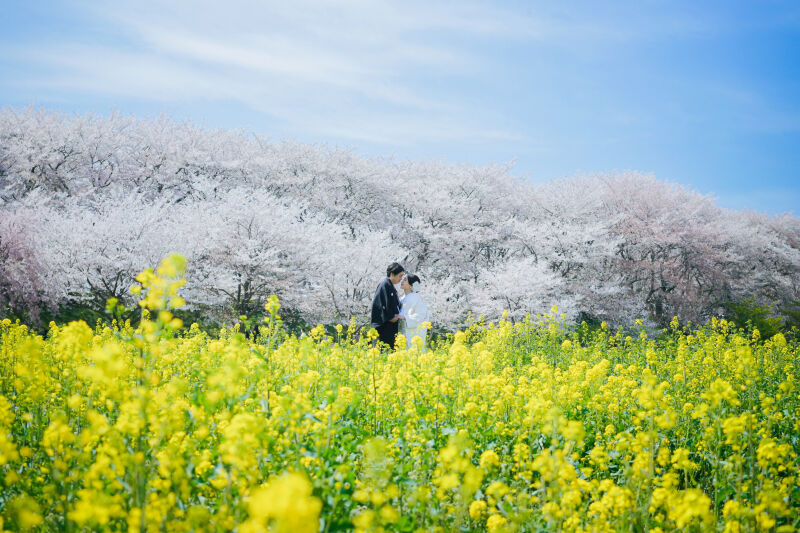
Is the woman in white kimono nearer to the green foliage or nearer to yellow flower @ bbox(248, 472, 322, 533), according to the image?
yellow flower @ bbox(248, 472, 322, 533)

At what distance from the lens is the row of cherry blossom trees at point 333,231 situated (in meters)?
14.4

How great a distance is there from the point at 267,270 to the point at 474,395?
38.6 feet

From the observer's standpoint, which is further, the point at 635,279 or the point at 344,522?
the point at 635,279

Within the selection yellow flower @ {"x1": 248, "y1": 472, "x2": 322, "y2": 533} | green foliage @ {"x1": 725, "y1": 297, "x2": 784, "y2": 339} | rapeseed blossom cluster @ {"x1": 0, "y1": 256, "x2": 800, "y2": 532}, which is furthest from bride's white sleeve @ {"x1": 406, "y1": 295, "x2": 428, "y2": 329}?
green foliage @ {"x1": 725, "y1": 297, "x2": 784, "y2": 339}

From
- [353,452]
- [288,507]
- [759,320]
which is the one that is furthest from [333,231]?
[759,320]

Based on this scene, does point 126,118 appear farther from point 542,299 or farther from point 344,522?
point 344,522

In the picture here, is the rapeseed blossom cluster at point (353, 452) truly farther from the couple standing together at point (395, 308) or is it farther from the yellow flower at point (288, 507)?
the couple standing together at point (395, 308)

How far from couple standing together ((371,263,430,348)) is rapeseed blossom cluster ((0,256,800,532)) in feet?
7.91

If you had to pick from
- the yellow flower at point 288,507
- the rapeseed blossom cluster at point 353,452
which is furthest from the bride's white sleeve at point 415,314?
the yellow flower at point 288,507

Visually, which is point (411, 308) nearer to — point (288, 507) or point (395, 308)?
point (395, 308)

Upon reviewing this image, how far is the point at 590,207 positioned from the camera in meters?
23.2

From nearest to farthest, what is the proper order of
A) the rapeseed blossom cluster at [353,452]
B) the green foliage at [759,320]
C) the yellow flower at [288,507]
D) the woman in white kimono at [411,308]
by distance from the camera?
the yellow flower at [288,507] < the rapeseed blossom cluster at [353,452] < the woman in white kimono at [411,308] < the green foliage at [759,320]

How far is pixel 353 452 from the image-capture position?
11.3ft

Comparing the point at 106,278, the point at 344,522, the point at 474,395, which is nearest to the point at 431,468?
the point at 344,522
